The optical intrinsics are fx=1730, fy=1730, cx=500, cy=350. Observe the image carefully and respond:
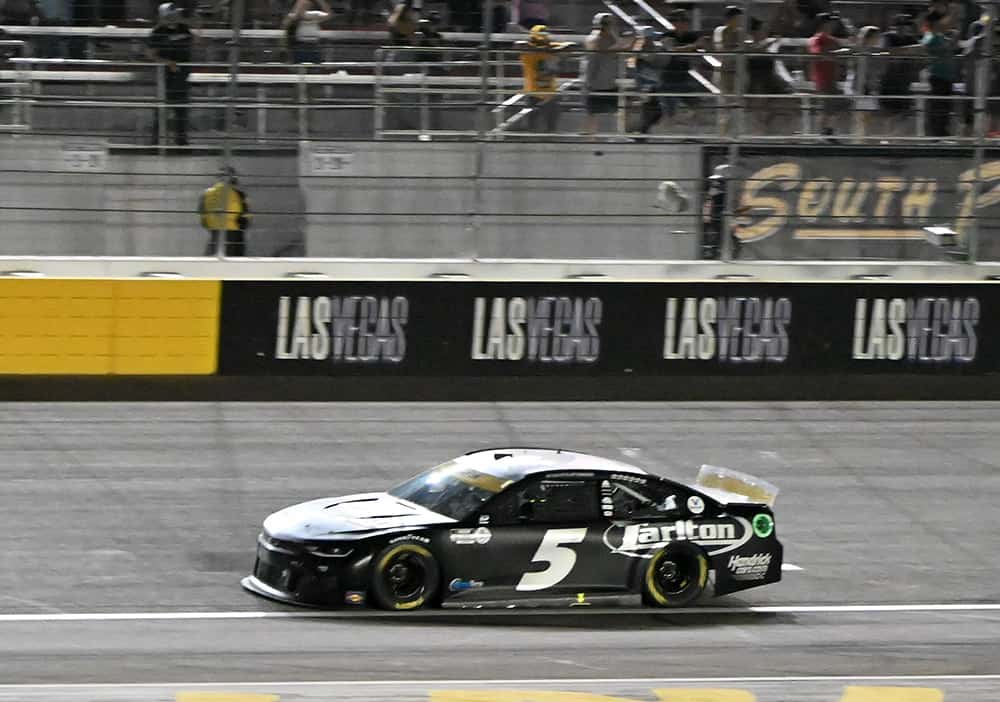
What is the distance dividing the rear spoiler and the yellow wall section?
6.75m

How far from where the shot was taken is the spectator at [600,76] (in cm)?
1892

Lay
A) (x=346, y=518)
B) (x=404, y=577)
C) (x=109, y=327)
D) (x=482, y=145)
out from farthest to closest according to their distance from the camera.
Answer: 1. (x=482, y=145)
2. (x=109, y=327)
3. (x=346, y=518)
4. (x=404, y=577)

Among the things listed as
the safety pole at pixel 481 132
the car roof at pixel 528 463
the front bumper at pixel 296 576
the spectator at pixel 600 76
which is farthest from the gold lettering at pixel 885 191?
the front bumper at pixel 296 576

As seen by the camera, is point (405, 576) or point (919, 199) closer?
point (405, 576)

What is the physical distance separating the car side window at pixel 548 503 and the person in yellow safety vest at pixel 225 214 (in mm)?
7611

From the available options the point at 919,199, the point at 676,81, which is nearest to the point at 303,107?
the point at 676,81

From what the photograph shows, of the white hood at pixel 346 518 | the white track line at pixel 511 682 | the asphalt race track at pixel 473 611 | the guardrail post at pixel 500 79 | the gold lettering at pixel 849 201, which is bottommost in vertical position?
the asphalt race track at pixel 473 611

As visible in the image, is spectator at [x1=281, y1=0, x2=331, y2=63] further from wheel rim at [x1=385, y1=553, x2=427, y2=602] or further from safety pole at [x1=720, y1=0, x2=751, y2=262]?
wheel rim at [x1=385, y1=553, x2=427, y2=602]

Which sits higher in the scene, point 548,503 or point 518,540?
point 548,503

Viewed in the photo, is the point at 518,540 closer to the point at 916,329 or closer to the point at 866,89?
the point at 916,329

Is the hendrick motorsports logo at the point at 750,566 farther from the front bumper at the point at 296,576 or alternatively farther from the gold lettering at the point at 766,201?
the gold lettering at the point at 766,201

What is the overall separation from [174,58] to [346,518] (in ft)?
28.0

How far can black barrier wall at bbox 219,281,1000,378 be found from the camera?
17.4 metres

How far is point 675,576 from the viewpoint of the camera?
11359 mm
